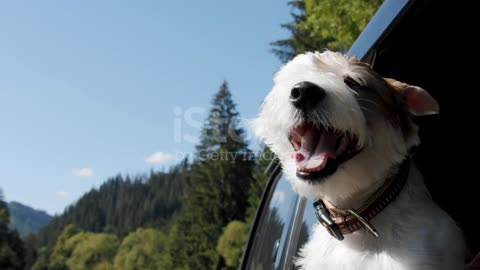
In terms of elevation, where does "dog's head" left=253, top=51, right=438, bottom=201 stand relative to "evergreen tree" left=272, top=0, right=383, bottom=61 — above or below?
→ below

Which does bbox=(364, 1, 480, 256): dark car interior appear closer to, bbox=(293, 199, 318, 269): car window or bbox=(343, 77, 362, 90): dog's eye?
bbox=(343, 77, 362, 90): dog's eye

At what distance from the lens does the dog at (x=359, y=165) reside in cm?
225

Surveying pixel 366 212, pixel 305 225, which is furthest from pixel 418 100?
pixel 305 225

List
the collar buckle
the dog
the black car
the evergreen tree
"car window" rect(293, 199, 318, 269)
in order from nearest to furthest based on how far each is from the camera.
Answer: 1. the dog
2. the collar buckle
3. the black car
4. "car window" rect(293, 199, 318, 269)
5. the evergreen tree

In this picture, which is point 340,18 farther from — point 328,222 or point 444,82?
point 328,222

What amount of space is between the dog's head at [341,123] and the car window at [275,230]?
1.70 m

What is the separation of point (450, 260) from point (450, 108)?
61.7 inches

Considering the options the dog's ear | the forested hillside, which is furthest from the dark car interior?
the forested hillside

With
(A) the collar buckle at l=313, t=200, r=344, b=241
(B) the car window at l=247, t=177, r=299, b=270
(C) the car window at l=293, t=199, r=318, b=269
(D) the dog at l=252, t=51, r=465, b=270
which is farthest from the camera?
(B) the car window at l=247, t=177, r=299, b=270

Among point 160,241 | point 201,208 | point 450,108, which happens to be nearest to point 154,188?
point 160,241

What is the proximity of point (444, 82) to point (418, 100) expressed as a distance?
1.02 m

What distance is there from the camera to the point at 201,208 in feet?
207

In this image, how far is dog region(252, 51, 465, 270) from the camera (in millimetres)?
2252

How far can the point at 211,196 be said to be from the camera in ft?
208
